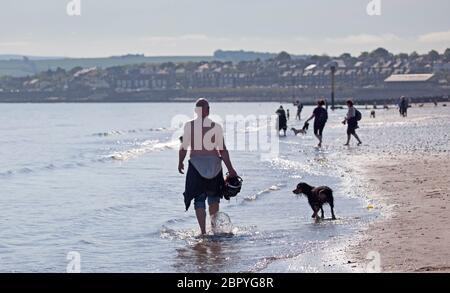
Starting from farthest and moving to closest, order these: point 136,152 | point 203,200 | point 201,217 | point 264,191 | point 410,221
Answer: point 136,152 → point 264,191 → point 410,221 → point 201,217 → point 203,200

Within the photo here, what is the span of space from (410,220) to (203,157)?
258 centimetres

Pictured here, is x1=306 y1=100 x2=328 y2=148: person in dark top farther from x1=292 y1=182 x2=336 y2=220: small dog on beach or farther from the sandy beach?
x1=292 y1=182 x2=336 y2=220: small dog on beach

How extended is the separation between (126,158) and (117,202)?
1438 centimetres

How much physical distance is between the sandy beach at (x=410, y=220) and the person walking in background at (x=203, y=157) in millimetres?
1705

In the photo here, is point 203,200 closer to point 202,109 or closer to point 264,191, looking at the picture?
point 202,109

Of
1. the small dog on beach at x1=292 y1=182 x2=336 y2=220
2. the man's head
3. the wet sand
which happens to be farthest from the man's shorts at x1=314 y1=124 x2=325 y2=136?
the man's head

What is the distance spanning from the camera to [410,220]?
11.5m

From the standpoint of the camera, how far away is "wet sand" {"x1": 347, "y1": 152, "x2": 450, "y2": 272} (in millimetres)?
8711

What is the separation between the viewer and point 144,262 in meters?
9.94

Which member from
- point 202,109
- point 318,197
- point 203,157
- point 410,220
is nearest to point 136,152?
point 318,197

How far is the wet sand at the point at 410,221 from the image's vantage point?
871 cm

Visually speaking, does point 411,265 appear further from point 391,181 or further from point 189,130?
point 391,181

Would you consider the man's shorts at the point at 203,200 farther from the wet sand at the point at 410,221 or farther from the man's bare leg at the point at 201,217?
the wet sand at the point at 410,221

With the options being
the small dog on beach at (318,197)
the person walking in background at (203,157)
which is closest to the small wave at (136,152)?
the small dog on beach at (318,197)
